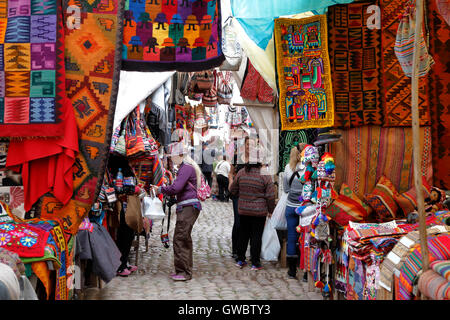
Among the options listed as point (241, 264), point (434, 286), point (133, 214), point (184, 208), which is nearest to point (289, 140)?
point (241, 264)

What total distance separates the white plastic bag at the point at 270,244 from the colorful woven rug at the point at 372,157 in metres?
2.33

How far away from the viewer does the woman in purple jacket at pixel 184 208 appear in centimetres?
620

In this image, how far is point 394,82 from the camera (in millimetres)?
4812

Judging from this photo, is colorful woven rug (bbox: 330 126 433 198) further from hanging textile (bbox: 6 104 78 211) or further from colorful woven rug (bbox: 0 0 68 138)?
colorful woven rug (bbox: 0 0 68 138)

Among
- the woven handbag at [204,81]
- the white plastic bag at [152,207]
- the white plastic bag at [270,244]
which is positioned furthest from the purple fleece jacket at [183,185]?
the woven handbag at [204,81]

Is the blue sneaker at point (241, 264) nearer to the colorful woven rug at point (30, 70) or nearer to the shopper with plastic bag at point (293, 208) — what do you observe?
the shopper with plastic bag at point (293, 208)

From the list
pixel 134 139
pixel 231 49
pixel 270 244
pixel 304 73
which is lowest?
pixel 270 244

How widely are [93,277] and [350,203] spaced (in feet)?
9.62

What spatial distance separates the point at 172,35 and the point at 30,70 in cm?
119

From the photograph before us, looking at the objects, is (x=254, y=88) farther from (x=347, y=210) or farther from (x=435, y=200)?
(x=435, y=200)

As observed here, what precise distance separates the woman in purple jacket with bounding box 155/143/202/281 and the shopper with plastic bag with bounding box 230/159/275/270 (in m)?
0.82

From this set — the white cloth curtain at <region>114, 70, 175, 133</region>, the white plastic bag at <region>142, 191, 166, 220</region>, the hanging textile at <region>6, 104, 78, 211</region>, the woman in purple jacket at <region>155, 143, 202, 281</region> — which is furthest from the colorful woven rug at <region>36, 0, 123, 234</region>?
the white plastic bag at <region>142, 191, 166, 220</region>
